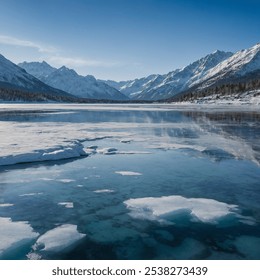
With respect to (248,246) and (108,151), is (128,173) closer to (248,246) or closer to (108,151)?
(108,151)

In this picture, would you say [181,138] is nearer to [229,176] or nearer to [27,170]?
[229,176]

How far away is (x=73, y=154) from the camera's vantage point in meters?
24.4

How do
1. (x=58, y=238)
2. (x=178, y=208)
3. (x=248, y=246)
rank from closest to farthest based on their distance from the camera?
(x=248, y=246), (x=58, y=238), (x=178, y=208)

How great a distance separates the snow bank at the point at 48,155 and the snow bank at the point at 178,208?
1066 cm

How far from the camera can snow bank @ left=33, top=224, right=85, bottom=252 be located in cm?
1001

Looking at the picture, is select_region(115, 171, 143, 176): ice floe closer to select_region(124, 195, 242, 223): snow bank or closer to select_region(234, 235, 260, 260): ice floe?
select_region(124, 195, 242, 223): snow bank

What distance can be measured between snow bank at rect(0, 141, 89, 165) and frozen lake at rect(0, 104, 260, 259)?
70 millimetres

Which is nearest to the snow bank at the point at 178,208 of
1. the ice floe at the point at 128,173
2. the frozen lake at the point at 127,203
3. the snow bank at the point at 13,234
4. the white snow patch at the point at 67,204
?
the frozen lake at the point at 127,203

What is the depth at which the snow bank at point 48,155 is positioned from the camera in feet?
70.6

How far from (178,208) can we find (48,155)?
12901 millimetres

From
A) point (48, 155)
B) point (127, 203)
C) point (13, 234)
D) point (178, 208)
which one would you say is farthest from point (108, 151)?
point (13, 234)

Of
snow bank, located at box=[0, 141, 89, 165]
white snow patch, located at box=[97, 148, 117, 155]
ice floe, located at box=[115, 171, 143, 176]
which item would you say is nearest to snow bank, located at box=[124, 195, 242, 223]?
ice floe, located at box=[115, 171, 143, 176]

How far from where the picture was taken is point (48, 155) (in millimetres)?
23016

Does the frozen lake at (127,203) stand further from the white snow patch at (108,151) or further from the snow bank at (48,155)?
the white snow patch at (108,151)
